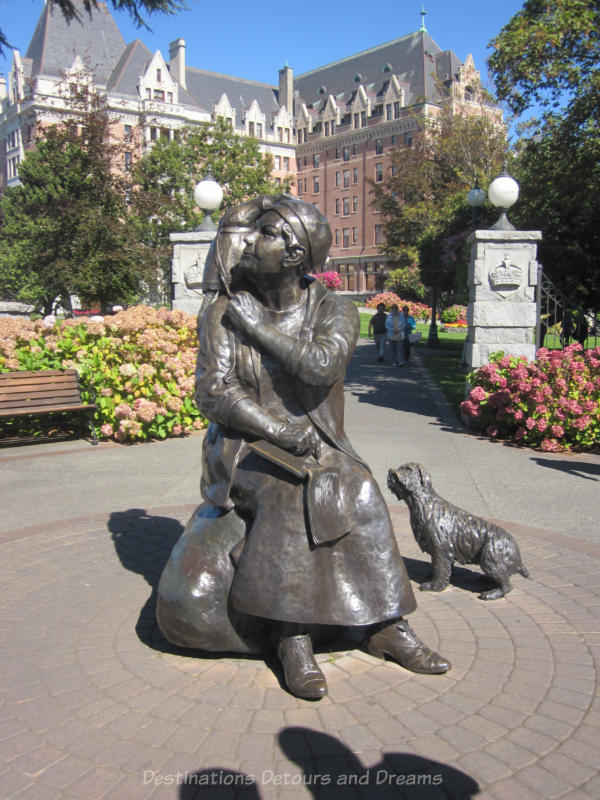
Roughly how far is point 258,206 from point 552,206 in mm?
13241

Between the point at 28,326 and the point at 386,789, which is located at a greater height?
the point at 28,326

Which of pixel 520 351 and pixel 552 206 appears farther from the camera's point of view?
pixel 552 206

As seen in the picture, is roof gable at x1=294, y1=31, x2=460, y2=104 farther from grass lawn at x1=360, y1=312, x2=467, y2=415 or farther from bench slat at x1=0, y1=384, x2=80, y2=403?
bench slat at x1=0, y1=384, x2=80, y2=403

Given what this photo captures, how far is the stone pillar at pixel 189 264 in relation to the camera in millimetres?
11645

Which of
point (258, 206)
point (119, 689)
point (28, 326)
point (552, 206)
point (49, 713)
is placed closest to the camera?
point (49, 713)

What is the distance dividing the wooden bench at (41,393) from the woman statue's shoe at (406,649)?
664 cm

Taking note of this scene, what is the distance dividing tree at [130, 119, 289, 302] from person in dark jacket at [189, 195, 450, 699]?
26.9 m

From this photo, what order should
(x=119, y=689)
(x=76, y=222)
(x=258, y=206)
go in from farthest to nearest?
1. (x=76, y=222)
2. (x=258, y=206)
3. (x=119, y=689)

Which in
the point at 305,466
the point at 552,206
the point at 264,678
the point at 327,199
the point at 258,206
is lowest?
the point at 264,678

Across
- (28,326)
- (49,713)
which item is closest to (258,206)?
(49,713)

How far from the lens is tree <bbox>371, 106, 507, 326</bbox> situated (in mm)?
23562

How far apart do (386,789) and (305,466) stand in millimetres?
1381

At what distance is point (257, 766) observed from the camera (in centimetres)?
263

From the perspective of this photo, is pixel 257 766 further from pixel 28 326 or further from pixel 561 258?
pixel 561 258
